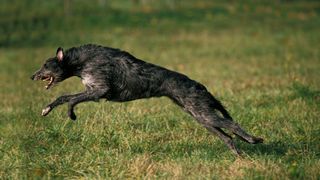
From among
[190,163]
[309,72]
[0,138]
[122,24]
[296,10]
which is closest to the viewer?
[190,163]

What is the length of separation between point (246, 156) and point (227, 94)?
5452mm

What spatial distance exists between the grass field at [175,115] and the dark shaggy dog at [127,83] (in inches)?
16.9

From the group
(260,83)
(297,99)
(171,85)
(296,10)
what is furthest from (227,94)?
(296,10)

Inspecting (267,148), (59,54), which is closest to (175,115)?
(267,148)

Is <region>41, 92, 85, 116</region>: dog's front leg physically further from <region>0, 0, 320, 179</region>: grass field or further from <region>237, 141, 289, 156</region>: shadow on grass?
<region>237, 141, 289, 156</region>: shadow on grass

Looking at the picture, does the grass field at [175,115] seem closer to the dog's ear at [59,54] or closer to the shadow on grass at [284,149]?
the shadow on grass at [284,149]

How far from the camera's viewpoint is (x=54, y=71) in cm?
834

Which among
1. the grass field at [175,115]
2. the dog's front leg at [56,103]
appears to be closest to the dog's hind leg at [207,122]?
the grass field at [175,115]

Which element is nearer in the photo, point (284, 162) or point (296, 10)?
point (284, 162)

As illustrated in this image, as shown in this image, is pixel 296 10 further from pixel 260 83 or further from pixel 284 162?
pixel 284 162

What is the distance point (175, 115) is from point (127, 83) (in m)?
2.68

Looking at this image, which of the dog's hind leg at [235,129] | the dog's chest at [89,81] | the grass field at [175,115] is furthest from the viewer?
the dog's chest at [89,81]

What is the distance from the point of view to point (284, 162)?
7531mm

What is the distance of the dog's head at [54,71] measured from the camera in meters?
8.28
